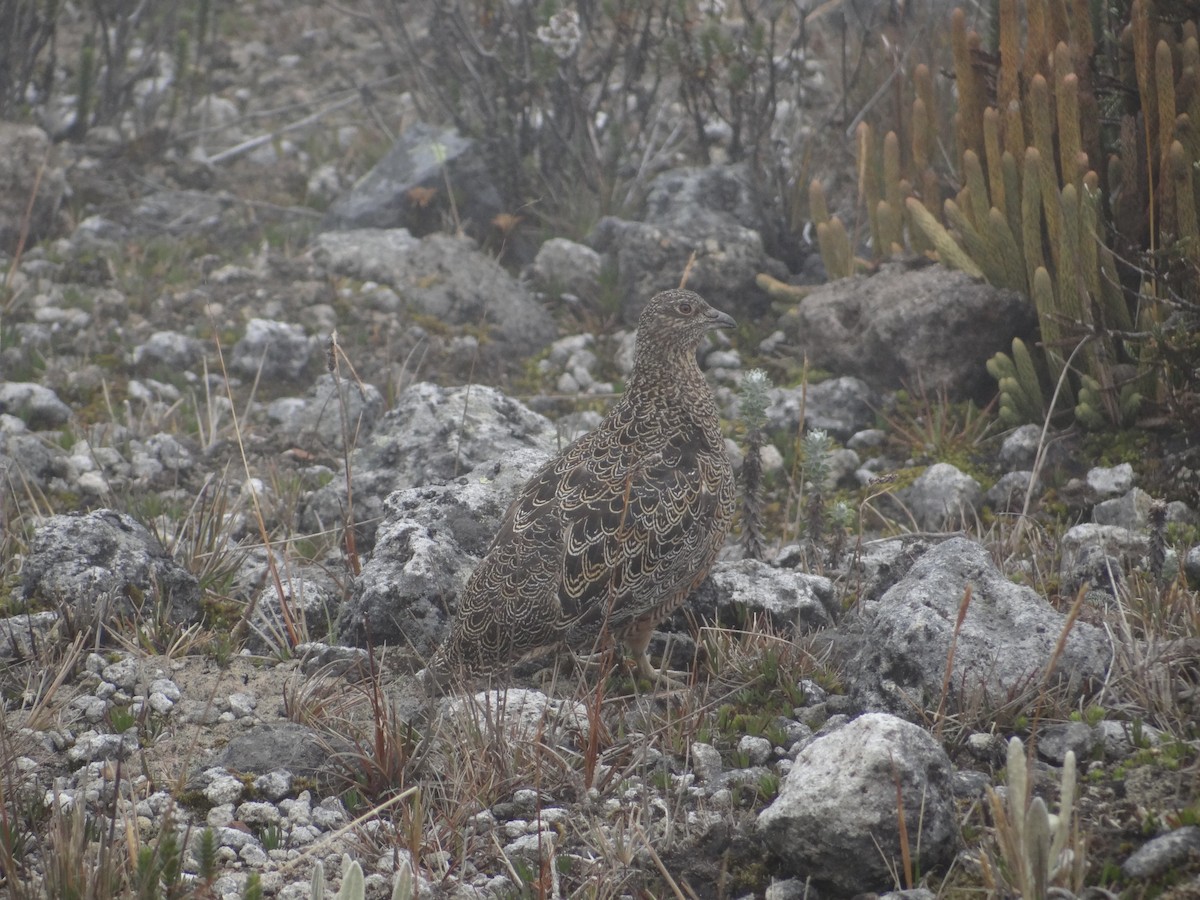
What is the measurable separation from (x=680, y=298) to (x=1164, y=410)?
7.62ft

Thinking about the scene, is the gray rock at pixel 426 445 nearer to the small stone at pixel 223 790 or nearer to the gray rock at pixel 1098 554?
the small stone at pixel 223 790

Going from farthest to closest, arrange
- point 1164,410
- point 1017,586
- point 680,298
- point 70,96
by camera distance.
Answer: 1. point 70,96
2. point 1164,410
3. point 680,298
4. point 1017,586

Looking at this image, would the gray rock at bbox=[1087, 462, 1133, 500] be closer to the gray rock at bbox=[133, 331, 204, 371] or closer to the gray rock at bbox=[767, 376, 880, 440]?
the gray rock at bbox=[767, 376, 880, 440]

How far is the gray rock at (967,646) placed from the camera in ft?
13.4

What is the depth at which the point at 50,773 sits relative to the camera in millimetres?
4121

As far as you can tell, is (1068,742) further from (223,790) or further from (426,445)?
(426,445)

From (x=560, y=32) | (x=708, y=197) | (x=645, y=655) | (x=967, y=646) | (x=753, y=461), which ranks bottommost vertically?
(x=645, y=655)

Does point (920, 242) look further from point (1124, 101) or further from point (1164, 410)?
point (1164, 410)

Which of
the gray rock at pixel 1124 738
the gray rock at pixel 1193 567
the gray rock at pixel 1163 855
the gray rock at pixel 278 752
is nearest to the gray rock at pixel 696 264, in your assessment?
the gray rock at pixel 1193 567

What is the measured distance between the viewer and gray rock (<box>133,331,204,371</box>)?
7.88 metres

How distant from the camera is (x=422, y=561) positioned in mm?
4988

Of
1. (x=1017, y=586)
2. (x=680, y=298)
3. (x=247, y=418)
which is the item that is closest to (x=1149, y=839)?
(x=1017, y=586)

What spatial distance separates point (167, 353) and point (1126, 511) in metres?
5.49

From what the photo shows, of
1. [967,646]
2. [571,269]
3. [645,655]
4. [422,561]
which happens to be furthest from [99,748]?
[571,269]
